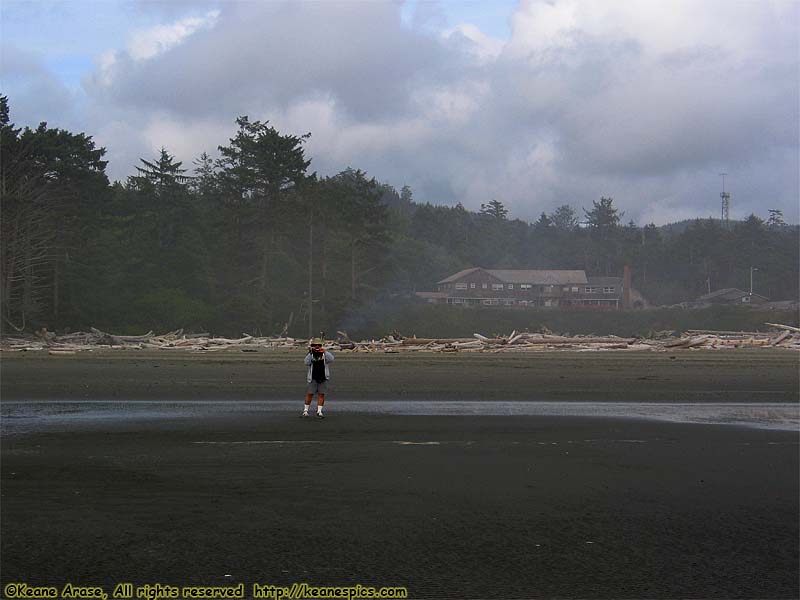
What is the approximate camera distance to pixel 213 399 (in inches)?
741

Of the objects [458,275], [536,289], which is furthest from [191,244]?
[536,289]

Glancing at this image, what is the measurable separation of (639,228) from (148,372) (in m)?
114

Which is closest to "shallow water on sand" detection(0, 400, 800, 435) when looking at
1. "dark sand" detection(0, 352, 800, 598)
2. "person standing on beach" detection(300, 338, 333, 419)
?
"dark sand" detection(0, 352, 800, 598)

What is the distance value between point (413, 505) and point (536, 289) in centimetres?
8620

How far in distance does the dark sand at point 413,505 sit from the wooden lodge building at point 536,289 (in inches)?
2931

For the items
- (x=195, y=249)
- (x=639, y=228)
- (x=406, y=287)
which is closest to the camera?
(x=195, y=249)

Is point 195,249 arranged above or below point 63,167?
below

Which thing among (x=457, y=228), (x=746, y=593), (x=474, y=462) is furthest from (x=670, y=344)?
(x=457, y=228)

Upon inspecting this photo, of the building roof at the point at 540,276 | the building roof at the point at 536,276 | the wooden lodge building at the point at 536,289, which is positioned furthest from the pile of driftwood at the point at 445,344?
the building roof at the point at 540,276

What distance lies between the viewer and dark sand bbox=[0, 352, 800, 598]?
6.41 m

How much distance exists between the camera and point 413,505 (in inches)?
333

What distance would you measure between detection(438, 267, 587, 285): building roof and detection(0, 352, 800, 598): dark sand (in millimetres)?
78791

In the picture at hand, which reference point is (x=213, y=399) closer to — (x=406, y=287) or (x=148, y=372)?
(x=148, y=372)

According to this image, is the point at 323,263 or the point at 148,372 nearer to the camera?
the point at 148,372
